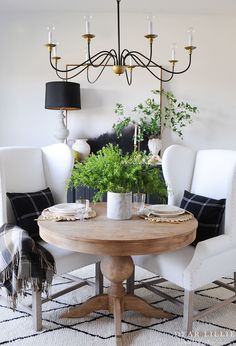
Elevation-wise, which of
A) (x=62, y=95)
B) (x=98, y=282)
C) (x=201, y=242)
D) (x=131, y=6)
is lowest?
(x=98, y=282)

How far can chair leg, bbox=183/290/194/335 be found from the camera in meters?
2.05

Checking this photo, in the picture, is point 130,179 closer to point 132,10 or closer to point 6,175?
point 6,175

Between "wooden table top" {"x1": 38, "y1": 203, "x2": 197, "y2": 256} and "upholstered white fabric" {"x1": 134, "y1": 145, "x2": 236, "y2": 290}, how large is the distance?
23 cm

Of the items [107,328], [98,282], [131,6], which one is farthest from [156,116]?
A: [107,328]

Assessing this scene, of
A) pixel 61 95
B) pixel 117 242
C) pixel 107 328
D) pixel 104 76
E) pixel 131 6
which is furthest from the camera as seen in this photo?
pixel 104 76

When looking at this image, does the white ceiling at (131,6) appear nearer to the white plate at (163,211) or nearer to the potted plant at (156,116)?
the potted plant at (156,116)

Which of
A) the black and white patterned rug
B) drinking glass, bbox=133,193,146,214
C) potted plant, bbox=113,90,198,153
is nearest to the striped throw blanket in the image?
the black and white patterned rug

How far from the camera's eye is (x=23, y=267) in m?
2.00

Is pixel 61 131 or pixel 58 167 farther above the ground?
pixel 61 131

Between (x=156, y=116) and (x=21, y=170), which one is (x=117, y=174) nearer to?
(x=21, y=170)

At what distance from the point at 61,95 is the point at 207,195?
74.0 inches

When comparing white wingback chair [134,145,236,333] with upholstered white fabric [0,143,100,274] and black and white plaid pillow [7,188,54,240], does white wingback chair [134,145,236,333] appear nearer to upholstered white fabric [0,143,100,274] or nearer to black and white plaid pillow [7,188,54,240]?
upholstered white fabric [0,143,100,274]

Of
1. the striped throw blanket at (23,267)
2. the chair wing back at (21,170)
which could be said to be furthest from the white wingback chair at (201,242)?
the chair wing back at (21,170)

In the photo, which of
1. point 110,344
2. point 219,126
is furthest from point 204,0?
point 110,344
